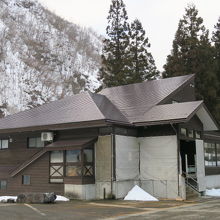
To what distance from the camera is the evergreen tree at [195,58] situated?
34.7 metres

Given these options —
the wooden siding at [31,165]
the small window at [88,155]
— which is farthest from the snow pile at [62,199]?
the small window at [88,155]

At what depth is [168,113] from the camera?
19.8 m

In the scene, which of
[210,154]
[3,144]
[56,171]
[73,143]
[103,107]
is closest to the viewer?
[73,143]

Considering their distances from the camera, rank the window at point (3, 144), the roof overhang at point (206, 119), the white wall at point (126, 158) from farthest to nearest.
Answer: the window at point (3, 144) → the roof overhang at point (206, 119) → the white wall at point (126, 158)

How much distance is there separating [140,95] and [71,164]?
24.3ft

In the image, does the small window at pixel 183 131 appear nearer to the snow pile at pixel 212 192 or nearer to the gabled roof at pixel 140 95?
the gabled roof at pixel 140 95

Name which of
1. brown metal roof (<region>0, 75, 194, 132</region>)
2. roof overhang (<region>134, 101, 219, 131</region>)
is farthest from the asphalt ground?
brown metal roof (<region>0, 75, 194, 132</region>)

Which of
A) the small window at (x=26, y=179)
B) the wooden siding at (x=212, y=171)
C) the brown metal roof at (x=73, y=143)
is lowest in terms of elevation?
the small window at (x=26, y=179)

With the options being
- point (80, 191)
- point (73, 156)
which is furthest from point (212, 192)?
point (73, 156)

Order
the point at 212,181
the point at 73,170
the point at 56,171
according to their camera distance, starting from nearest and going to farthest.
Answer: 1. the point at 73,170
2. the point at 56,171
3. the point at 212,181

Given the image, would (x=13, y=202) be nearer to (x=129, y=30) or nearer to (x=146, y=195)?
(x=146, y=195)

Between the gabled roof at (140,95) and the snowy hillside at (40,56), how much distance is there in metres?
56.9

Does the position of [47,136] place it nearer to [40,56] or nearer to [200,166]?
[200,166]

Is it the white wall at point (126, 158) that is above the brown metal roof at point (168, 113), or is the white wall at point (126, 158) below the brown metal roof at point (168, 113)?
below
